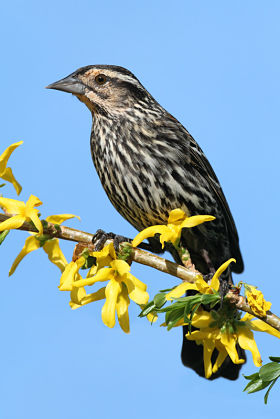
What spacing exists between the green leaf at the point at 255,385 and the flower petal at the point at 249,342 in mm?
261

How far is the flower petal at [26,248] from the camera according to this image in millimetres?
2908

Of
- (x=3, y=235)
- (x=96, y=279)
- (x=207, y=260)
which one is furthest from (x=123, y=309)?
(x=207, y=260)

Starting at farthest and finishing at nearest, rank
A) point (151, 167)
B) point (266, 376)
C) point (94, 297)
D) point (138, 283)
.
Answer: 1. point (151, 167)
2. point (94, 297)
3. point (138, 283)
4. point (266, 376)

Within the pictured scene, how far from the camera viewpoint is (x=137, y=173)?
4.59 m

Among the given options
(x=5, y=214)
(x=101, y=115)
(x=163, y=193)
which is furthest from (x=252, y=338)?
(x=101, y=115)

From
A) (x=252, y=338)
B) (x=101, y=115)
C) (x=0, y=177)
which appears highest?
(x=101, y=115)

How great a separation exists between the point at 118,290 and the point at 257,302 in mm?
619

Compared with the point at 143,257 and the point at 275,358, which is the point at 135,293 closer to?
the point at 143,257

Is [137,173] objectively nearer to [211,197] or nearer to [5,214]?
[211,197]

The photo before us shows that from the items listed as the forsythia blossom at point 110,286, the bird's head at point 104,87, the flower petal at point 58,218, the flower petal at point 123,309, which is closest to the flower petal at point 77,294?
the forsythia blossom at point 110,286

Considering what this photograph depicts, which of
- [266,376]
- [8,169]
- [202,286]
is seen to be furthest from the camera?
[8,169]

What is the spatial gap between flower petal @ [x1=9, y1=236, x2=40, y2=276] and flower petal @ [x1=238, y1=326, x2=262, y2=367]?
1069 millimetres

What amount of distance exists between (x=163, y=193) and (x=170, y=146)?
44cm

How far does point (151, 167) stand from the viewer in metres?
4.61
